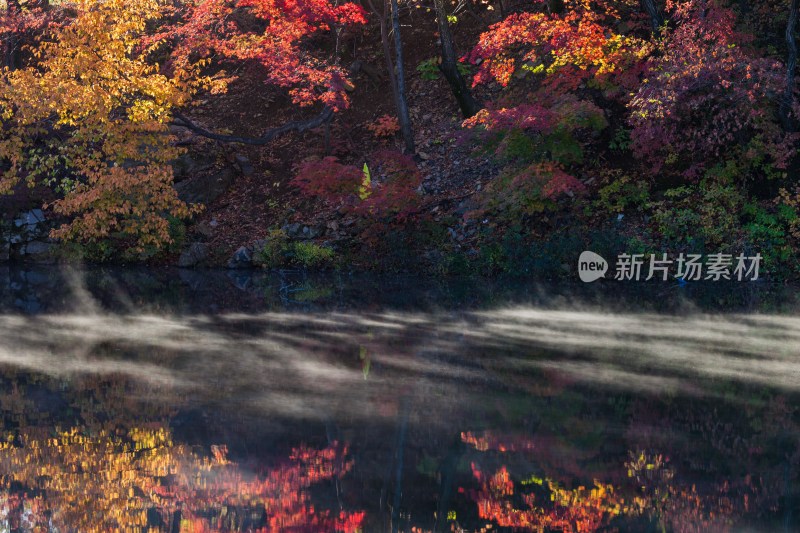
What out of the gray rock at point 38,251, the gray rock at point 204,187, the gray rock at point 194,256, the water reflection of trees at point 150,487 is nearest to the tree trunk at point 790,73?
the gray rock at point 194,256

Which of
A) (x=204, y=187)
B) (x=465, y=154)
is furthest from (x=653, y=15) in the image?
(x=204, y=187)

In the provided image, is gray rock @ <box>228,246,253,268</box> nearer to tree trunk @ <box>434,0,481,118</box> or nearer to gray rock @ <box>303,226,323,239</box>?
gray rock @ <box>303,226,323,239</box>

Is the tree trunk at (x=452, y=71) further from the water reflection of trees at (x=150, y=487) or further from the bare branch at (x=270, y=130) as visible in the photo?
the water reflection of trees at (x=150, y=487)

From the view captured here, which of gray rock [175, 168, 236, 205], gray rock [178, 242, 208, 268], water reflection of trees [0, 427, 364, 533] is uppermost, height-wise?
gray rock [175, 168, 236, 205]

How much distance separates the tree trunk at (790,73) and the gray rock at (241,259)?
12069 millimetres

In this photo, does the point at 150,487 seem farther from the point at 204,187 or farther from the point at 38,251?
the point at 204,187

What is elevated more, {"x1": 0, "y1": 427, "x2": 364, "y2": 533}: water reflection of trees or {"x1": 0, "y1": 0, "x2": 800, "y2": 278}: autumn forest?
{"x1": 0, "y1": 0, "x2": 800, "y2": 278}: autumn forest

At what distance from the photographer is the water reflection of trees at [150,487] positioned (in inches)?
210

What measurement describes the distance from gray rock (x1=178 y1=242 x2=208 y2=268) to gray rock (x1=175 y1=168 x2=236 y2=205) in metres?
2.00

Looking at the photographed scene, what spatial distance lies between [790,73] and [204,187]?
14.3 meters

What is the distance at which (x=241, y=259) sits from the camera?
2130 centimetres

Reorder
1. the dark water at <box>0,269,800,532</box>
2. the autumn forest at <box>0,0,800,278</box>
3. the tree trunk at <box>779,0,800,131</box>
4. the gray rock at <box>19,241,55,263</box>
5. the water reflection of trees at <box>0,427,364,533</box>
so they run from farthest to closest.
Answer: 1. the gray rock at <box>19,241,55,263</box>
2. the autumn forest at <box>0,0,800,278</box>
3. the tree trunk at <box>779,0,800,131</box>
4. the dark water at <box>0,269,800,532</box>
5. the water reflection of trees at <box>0,427,364,533</box>

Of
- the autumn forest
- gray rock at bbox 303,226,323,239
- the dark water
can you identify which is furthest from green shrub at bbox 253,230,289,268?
the dark water

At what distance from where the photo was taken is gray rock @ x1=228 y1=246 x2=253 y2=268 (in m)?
21.3
